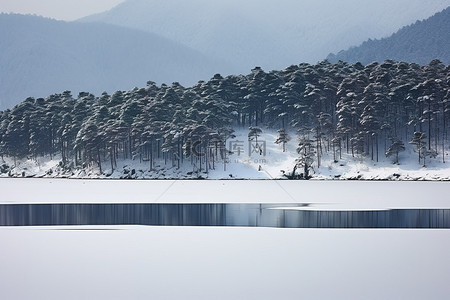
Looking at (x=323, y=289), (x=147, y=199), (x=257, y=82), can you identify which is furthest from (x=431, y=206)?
(x=257, y=82)

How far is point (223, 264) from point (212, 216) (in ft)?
45.0

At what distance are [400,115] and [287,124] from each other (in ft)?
68.4

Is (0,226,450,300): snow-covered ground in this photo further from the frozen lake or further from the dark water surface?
the dark water surface

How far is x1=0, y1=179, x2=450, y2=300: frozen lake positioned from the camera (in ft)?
47.7

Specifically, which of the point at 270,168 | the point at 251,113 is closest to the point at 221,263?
the point at 270,168

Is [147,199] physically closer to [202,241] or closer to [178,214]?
[178,214]

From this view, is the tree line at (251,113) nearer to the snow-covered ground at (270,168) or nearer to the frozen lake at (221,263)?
the snow-covered ground at (270,168)

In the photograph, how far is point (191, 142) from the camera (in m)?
91.0

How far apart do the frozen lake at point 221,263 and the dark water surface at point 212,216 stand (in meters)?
1.95

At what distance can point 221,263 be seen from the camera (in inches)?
711

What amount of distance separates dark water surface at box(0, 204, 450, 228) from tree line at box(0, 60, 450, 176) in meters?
52.9

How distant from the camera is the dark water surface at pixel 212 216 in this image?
28125mm

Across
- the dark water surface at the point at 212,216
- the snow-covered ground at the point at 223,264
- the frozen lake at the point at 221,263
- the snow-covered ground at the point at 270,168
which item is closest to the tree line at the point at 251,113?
the snow-covered ground at the point at 270,168

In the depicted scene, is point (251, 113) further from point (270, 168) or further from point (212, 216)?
point (212, 216)
